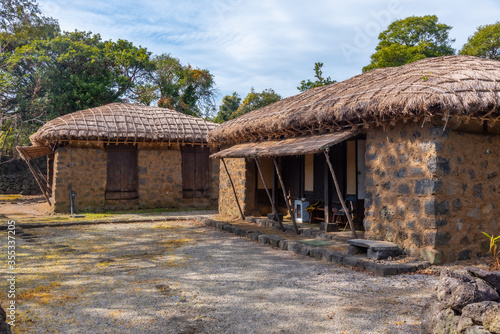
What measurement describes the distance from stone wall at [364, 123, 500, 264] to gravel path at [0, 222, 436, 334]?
2.79 feet

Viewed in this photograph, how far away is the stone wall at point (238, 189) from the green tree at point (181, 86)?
40.2 feet

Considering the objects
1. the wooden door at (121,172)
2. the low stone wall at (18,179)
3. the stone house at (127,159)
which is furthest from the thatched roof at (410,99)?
the low stone wall at (18,179)

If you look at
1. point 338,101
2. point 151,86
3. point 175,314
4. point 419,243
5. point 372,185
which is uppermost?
point 151,86

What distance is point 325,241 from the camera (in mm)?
7223

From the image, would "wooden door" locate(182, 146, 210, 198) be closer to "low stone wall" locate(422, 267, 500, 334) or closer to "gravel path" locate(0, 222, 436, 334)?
"gravel path" locate(0, 222, 436, 334)

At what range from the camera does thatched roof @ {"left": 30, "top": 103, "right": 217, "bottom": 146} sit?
12.1 metres

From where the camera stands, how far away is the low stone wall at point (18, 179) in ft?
63.4

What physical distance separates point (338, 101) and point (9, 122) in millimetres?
15950

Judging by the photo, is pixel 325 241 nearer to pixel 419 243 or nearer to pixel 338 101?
pixel 419 243

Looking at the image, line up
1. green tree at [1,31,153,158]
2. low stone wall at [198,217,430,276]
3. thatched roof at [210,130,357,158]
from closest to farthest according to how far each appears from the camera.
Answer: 1. low stone wall at [198,217,430,276]
2. thatched roof at [210,130,357,158]
3. green tree at [1,31,153,158]

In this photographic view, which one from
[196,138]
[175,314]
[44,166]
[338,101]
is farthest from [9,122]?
[175,314]

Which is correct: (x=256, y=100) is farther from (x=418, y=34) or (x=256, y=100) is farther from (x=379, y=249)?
(x=379, y=249)

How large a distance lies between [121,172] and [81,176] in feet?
4.10

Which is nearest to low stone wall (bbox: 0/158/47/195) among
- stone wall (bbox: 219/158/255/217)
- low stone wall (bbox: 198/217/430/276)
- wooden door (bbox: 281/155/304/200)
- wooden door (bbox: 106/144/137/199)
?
wooden door (bbox: 106/144/137/199)
